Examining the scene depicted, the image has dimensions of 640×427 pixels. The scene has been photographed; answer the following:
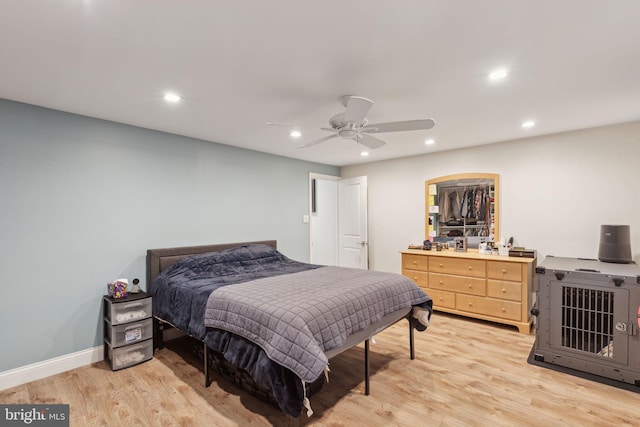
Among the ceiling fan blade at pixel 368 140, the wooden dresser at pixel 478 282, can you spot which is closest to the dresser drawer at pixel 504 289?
the wooden dresser at pixel 478 282

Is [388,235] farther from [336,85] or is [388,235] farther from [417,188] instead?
[336,85]

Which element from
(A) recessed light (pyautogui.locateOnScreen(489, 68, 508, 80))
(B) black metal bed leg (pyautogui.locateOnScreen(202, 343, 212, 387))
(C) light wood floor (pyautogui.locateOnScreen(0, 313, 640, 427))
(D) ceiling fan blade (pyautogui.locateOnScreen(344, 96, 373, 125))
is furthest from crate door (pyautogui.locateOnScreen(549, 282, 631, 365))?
(B) black metal bed leg (pyautogui.locateOnScreen(202, 343, 212, 387))

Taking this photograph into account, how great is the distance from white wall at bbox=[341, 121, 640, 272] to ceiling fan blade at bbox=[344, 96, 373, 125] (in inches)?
113

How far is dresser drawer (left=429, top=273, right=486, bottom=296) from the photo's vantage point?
3.98 meters

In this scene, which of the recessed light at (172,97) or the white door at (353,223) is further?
the white door at (353,223)

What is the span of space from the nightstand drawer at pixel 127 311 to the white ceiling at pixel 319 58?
1.85 m

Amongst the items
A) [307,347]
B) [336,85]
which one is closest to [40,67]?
[336,85]

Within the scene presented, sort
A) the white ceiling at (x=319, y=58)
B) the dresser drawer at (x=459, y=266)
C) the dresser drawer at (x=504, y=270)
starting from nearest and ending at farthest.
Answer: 1. the white ceiling at (x=319, y=58)
2. the dresser drawer at (x=504, y=270)
3. the dresser drawer at (x=459, y=266)

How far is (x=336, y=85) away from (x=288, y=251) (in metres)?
3.19

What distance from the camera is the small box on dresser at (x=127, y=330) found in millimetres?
2867

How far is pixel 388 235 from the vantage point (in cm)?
539

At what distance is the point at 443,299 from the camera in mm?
4301

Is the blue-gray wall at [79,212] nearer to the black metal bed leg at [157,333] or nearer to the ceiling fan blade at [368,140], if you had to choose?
the black metal bed leg at [157,333]

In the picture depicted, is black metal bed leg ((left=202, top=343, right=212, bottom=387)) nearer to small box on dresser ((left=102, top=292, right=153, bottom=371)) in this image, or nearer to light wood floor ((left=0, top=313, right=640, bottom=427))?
light wood floor ((left=0, top=313, right=640, bottom=427))
